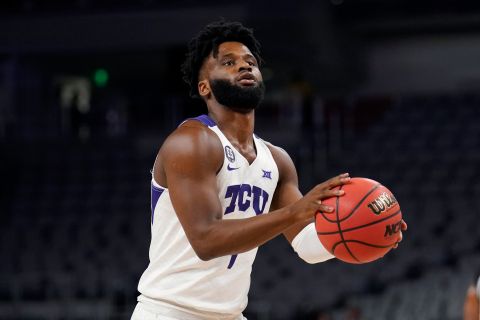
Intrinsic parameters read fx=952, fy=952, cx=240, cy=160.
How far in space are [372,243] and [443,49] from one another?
57.6ft

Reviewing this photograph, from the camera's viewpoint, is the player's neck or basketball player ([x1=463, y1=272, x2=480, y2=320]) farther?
basketball player ([x1=463, y1=272, x2=480, y2=320])

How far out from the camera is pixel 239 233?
425cm

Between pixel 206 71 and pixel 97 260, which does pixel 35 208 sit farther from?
pixel 206 71

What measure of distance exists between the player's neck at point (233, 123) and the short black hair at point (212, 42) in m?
0.30

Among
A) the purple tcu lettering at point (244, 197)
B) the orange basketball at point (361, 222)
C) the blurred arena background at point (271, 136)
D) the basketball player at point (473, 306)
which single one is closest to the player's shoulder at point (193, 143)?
the purple tcu lettering at point (244, 197)

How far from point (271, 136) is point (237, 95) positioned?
12.8 m

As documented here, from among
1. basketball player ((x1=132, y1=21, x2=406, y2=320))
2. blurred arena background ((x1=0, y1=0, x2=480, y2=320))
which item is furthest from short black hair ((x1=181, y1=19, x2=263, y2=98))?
blurred arena background ((x1=0, y1=0, x2=480, y2=320))

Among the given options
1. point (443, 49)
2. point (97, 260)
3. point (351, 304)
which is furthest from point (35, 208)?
point (443, 49)

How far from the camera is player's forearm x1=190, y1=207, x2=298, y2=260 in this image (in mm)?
4211

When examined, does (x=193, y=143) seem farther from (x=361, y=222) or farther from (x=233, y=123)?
(x=361, y=222)

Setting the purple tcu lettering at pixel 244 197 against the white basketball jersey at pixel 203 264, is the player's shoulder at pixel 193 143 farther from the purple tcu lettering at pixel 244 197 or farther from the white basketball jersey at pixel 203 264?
the purple tcu lettering at pixel 244 197

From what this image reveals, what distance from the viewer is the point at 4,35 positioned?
809 inches

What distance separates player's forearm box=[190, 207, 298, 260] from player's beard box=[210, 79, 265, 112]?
2.51 feet

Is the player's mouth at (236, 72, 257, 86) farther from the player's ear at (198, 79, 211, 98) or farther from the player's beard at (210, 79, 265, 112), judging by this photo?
the player's ear at (198, 79, 211, 98)
